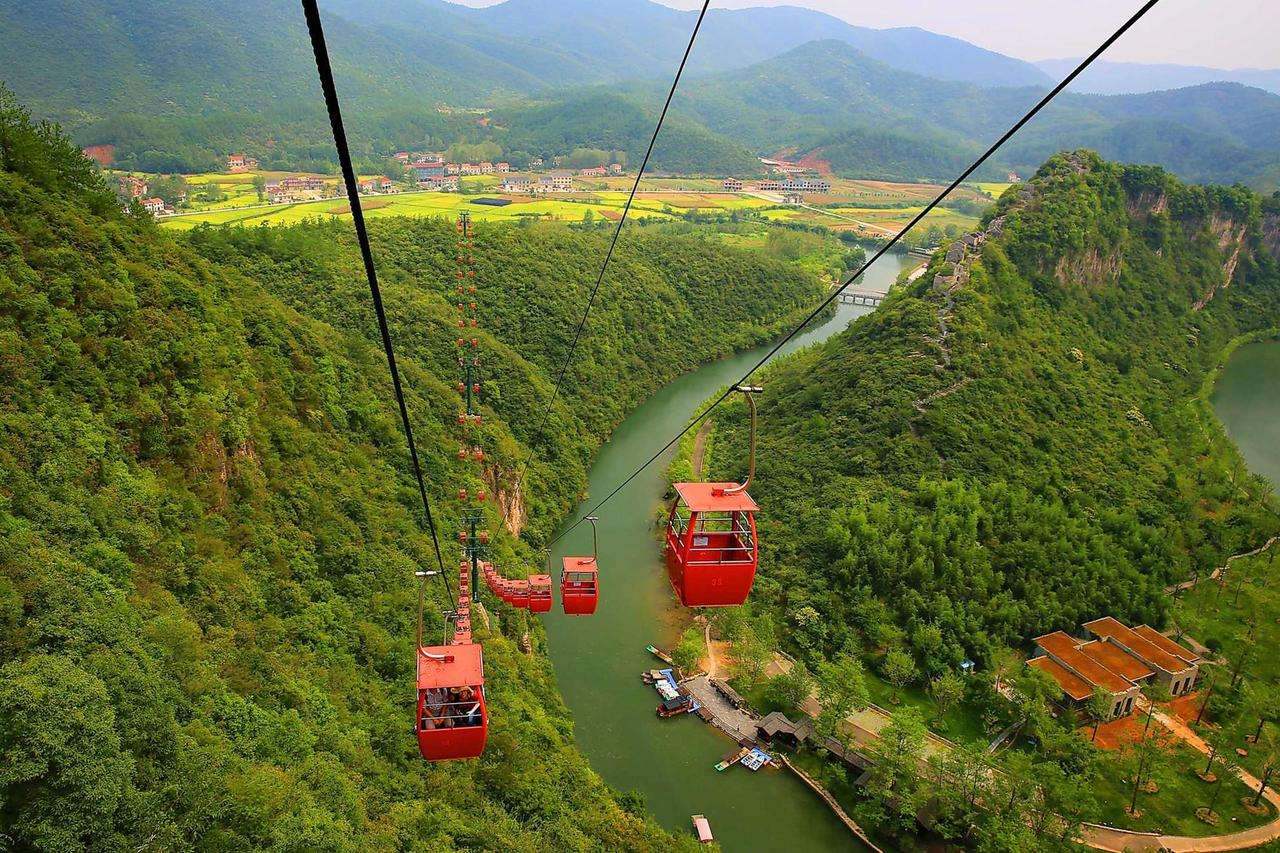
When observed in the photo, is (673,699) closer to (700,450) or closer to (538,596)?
(538,596)

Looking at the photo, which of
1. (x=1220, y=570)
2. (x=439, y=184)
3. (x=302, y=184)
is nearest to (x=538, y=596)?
(x=1220, y=570)

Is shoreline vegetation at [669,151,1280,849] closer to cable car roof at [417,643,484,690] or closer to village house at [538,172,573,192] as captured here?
cable car roof at [417,643,484,690]

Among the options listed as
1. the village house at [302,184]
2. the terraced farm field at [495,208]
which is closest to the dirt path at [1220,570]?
the terraced farm field at [495,208]

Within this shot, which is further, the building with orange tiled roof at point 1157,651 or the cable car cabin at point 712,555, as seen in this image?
the building with orange tiled roof at point 1157,651

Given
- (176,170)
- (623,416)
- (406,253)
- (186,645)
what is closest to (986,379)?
(623,416)

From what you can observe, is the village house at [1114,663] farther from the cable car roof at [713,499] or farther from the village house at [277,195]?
the village house at [277,195]

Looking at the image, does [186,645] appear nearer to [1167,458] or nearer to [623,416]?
[623,416]
